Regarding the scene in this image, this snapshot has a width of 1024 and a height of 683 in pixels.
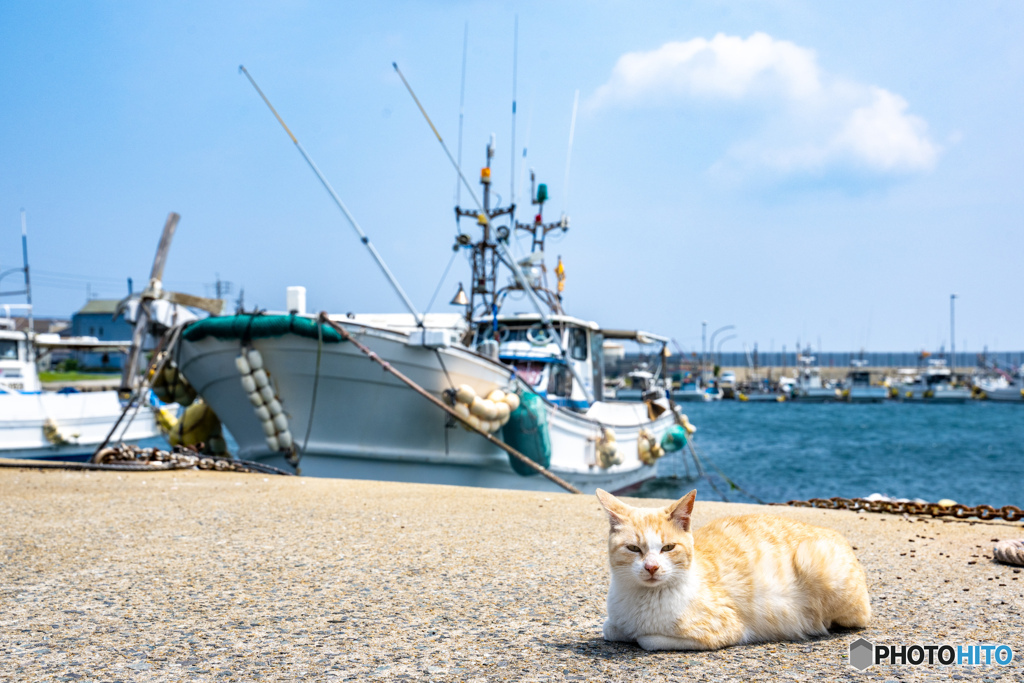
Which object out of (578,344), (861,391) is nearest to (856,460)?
(578,344)

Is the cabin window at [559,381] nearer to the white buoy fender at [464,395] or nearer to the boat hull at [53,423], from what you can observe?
the white buoy fender at [464,395]

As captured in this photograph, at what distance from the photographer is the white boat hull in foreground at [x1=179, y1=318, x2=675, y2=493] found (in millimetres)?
10328

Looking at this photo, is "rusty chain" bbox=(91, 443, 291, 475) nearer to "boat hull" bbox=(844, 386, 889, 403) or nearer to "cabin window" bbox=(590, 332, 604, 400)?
"cabin window" bbox=(590, 332, 604, 400)

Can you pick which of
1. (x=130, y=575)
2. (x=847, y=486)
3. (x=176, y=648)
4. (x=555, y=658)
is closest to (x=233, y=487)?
(x=130, y=575)

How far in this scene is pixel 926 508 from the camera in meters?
6.12

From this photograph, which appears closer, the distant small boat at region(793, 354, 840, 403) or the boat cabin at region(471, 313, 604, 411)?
the boat cabin at region(471, 313, 604, 411)

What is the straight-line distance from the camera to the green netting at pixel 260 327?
9.92 metres

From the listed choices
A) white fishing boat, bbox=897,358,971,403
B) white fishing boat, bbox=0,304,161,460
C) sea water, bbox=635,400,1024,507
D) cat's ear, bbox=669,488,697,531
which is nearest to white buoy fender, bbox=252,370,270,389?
white fishing boat, bbox=0,304,161,460

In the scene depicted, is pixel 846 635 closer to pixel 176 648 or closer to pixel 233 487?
pixel 176 648

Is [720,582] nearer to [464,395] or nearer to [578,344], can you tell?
[464,395]

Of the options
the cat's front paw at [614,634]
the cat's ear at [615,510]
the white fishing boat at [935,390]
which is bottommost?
the white fishing boat at [935,390]

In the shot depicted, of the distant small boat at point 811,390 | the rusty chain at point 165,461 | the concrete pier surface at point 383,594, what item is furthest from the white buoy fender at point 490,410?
the distant small boat at point 811,390

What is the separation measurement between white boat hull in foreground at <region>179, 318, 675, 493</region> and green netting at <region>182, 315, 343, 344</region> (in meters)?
0.15

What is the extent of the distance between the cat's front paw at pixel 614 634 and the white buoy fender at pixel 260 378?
845 centimetres
